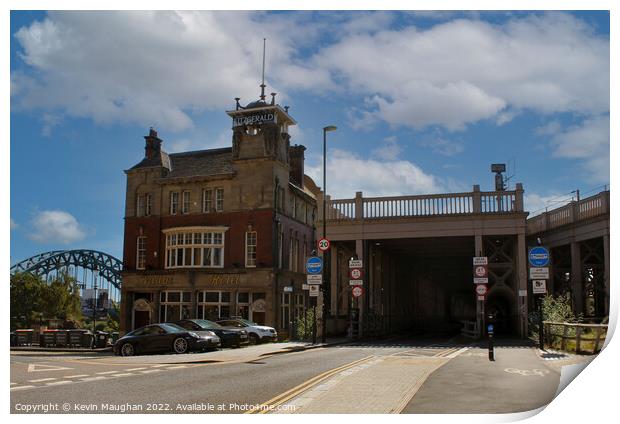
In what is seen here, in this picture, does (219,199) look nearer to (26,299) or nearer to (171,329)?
(171,329)

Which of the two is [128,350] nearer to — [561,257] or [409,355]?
[409,355]

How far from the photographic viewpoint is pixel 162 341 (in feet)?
90.9

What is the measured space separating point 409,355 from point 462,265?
34550mm

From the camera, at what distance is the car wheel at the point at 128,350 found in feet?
91.4

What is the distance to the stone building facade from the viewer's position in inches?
1845

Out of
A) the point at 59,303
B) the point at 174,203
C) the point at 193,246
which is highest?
the point at 174,203

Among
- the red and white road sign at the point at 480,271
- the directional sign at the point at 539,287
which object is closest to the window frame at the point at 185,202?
the red and white road sign at the point at 480,271

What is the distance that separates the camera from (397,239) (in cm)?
4012

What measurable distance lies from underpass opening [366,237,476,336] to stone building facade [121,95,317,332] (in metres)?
7.29

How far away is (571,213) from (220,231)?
2416 centimetres

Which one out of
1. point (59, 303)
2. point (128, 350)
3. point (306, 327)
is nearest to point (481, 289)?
point (306, 327)

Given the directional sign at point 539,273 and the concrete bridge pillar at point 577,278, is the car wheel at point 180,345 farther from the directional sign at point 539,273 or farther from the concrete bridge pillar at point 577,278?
the concrete bridge pillar at point 577,278

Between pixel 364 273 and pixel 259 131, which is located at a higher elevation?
pixel 259 131
